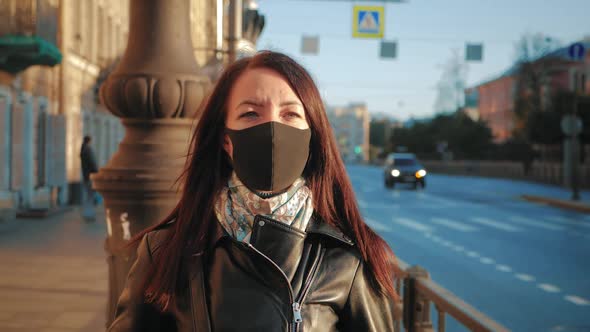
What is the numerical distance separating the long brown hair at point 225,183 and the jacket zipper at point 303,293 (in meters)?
0.13

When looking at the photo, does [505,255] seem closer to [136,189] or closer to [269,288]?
[136,189]

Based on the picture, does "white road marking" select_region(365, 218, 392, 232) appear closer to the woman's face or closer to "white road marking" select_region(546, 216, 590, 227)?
"white road marking" select_region(546, 216, 590, 227)

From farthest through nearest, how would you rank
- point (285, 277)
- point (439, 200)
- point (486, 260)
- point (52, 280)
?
point (439, 200), point (486, 260), point (52, 280), point (285, 277)

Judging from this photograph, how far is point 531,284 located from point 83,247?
264 inches

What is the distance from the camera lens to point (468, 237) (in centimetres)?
1539

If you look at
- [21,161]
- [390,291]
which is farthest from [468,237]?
[390,291]

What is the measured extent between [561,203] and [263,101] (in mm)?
24437

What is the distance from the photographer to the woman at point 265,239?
6.07ft

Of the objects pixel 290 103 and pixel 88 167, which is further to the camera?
pixel 88 167

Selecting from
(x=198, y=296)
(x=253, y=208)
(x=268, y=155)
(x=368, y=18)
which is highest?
(x=368, y=18)

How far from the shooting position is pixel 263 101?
2008mm

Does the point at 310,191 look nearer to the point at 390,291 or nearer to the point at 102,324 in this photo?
the point at 390,291

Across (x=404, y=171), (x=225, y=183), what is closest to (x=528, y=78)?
(x=404, y=171)

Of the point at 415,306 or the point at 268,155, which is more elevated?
the point at 268,155
